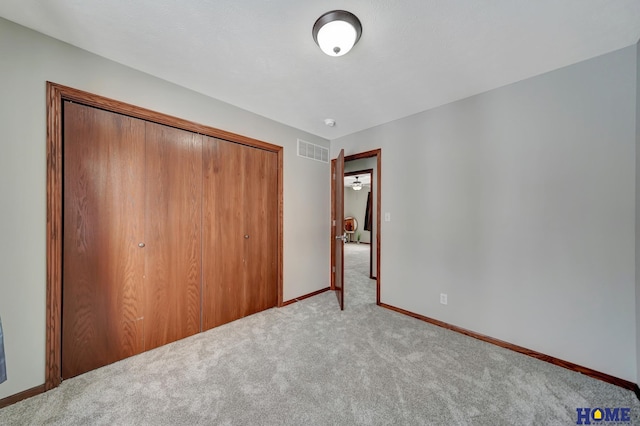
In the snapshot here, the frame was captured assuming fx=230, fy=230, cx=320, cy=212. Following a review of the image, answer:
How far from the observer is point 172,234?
2.20 metres

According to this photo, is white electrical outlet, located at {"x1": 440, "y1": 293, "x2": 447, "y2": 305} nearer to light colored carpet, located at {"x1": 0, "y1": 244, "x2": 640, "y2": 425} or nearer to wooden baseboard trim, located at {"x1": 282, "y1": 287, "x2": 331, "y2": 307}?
light colored carpet, located at {"x1": 0, "y1": 244, "x2": 640, "y2": 425}

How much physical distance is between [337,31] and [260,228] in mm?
2132

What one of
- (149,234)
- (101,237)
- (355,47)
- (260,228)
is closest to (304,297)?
(260,228)

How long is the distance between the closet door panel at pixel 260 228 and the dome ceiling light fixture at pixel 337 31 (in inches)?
61.1

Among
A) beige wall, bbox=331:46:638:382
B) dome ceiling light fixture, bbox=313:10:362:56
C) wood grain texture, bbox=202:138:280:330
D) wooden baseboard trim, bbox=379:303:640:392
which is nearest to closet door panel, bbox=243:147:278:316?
wood grain texture, bbox=202:138:280:330

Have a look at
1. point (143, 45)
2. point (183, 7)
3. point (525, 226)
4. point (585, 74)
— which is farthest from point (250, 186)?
point (585, 74)

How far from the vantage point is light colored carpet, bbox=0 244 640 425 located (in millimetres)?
1391

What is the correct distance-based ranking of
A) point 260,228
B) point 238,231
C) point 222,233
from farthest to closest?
point 260,228, point 238,231, point 222,233

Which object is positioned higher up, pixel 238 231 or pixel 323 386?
pixel 238 231

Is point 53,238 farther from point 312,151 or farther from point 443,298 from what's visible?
point 443,298

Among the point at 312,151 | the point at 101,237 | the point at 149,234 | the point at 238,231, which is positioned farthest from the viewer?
the point at 312,151

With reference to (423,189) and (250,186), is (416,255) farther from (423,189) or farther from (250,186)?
(250,186)

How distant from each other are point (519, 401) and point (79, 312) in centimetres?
317

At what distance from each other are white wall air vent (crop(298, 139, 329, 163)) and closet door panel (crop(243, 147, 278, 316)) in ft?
1.60
